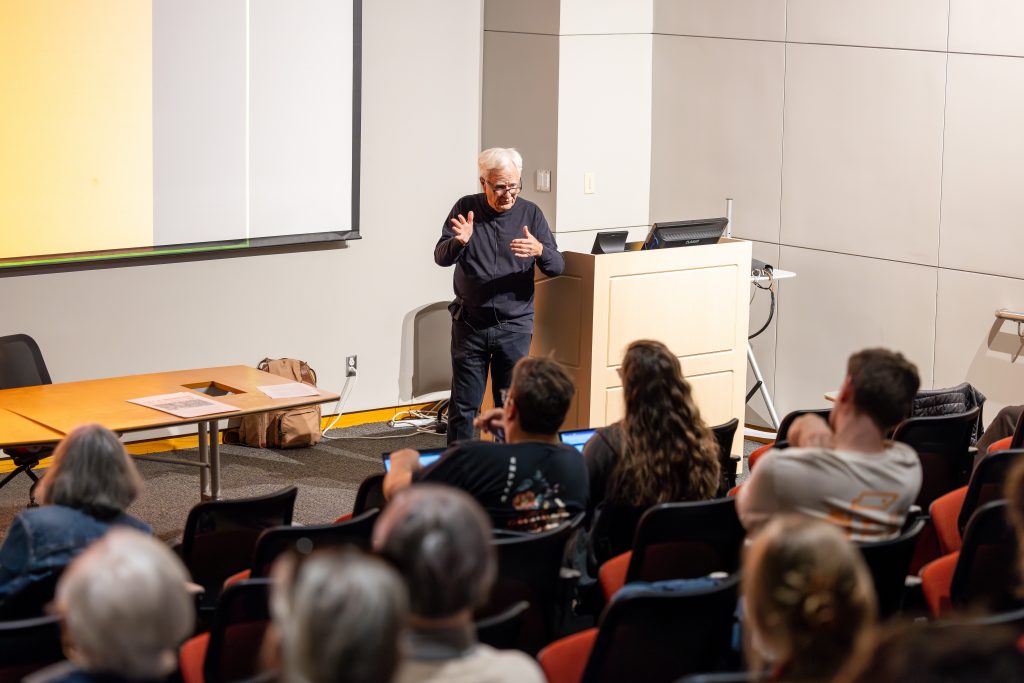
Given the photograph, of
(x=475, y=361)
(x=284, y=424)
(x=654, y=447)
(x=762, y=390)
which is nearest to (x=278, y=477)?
(x=284, y=424)

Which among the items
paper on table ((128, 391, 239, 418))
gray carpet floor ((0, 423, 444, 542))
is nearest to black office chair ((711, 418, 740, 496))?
paper on table ((128, 391, 239, 418))

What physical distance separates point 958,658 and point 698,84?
6243 millimetres

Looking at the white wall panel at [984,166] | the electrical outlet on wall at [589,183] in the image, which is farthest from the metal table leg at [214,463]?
the white wall panel at [984,166]

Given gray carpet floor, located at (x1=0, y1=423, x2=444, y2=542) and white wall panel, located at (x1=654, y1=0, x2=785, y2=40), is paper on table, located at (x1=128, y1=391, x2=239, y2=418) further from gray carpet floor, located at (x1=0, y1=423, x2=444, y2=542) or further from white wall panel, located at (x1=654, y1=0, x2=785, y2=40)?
white wall panel, located at (x1=654, y1=0, x2=785, y2=40)

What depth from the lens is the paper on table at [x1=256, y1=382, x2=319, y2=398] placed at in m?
5.33

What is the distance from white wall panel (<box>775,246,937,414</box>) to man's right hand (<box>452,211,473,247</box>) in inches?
92.3

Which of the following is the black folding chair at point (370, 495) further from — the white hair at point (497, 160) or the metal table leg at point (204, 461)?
the white hair at point (497, 160)

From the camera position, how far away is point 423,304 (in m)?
7.78

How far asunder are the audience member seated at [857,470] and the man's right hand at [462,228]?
2.71 m

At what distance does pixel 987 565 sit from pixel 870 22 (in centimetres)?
420

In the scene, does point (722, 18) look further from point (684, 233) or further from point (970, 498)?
point (970, 498)

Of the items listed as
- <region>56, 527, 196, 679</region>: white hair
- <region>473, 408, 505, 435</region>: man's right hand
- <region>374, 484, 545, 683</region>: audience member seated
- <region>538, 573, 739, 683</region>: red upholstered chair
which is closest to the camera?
<region>56, 527, 196, 679</region>: white hair

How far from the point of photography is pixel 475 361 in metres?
5.82

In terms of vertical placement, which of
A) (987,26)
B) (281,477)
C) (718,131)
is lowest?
(281,477)
